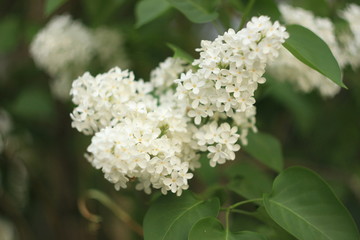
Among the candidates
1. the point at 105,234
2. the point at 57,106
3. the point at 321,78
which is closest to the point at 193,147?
the point at 321,78

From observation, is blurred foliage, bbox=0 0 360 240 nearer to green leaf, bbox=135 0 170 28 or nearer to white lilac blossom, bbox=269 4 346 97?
white lilac blossom, bbox=269 4 346 97

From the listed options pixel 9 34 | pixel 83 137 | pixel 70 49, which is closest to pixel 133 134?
pixel 70 49

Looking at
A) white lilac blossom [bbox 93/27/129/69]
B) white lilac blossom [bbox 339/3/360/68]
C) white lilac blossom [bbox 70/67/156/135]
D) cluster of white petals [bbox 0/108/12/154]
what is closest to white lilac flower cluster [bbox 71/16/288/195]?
white lilac blossom [bbox 70/67/156/135]

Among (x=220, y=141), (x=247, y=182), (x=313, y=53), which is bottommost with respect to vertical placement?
(x=247, y=182)

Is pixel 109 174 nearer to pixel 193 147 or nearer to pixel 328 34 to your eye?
pixel 193 147

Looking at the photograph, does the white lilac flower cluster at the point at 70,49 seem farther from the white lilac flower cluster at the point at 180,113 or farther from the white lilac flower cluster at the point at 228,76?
the white lilac flower cluster at the point at 228,76

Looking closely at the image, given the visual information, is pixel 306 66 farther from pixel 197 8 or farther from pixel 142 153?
pixel 142 153
